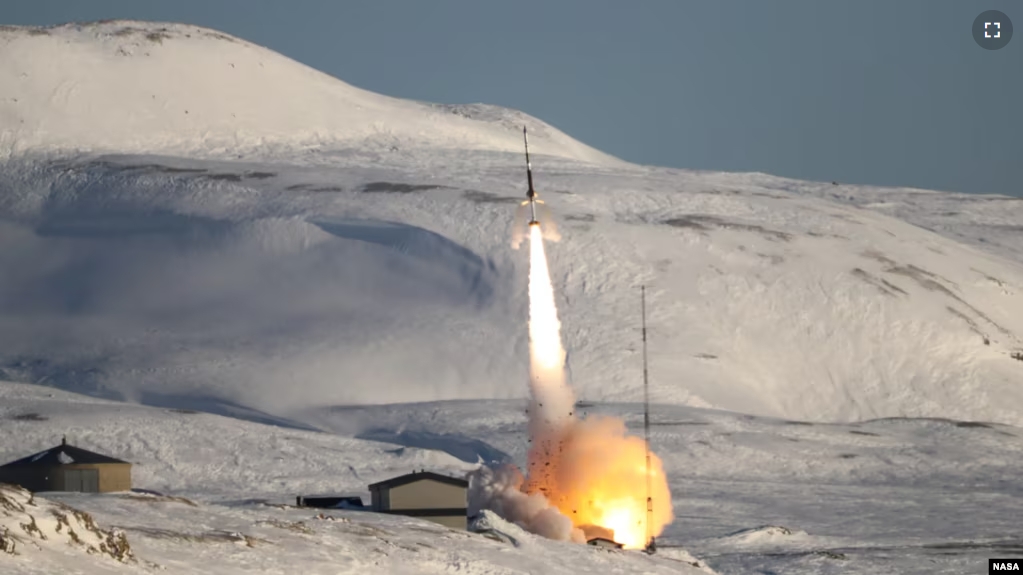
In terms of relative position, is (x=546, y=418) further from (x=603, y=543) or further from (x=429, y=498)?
(x=429, y=498)

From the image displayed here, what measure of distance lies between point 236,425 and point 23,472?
4171 centimetres

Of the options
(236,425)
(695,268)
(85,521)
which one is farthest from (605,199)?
(85,521)

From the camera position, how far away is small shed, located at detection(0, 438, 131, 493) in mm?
84188

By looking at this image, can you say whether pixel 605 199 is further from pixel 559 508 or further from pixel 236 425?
pixel 559 508

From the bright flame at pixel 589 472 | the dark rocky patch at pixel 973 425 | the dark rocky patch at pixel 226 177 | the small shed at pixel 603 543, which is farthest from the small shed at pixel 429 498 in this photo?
the dark rocky patch at pixel 226 177

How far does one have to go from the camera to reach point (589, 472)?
88.4m

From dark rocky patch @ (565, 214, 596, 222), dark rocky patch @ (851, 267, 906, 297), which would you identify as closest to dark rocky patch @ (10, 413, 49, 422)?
dark rocky patch @ (565, 214, 596, 222)

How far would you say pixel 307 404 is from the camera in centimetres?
14338

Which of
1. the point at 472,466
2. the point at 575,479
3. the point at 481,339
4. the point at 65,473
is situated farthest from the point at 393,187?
the point at 65,473

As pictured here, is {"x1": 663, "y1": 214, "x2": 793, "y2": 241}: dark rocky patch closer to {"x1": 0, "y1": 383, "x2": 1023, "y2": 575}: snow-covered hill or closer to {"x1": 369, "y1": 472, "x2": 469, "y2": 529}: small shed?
{"x1": 0, "y1": 383, "x2": 1023, "y2": 575}: snow-covered hill

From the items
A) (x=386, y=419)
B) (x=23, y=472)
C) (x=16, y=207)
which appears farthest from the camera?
(x=16, y=207)

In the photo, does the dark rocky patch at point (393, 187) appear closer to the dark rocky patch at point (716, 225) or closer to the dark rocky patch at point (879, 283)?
the dark rocky patch at point (716, 225)
